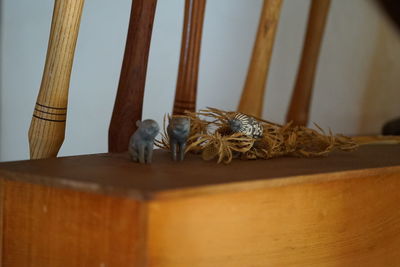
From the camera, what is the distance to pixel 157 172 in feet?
1.99

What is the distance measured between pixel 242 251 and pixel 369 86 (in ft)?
3.56

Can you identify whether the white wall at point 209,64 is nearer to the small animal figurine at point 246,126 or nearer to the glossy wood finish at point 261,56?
the glossy wood finish at point 261,56

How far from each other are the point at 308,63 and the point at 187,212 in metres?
0.77

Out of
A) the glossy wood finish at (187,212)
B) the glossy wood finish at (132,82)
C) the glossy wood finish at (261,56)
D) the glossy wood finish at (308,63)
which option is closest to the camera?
the glossy wood finish at (187,212)

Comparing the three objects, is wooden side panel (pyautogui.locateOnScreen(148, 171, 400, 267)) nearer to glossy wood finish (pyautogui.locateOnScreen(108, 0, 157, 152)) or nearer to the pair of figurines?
the pair of figurines

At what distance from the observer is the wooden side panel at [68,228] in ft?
1.76

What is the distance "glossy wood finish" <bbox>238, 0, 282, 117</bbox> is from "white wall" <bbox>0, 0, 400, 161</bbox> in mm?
180

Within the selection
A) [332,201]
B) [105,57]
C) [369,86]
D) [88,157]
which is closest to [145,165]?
[88,157]

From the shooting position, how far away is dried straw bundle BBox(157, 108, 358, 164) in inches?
28.2

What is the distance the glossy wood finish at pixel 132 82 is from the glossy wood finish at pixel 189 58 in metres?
0.10

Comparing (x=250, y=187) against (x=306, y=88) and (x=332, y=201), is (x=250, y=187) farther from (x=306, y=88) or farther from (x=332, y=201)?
(x=306, y=88)

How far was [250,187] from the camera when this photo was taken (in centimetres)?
58

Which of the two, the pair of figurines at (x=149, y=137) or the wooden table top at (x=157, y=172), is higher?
the pair of figurines at (x=149, y=137)

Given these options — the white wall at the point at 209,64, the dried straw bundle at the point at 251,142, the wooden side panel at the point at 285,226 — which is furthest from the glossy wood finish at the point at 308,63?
the wooden side panel at the point at 285,226
